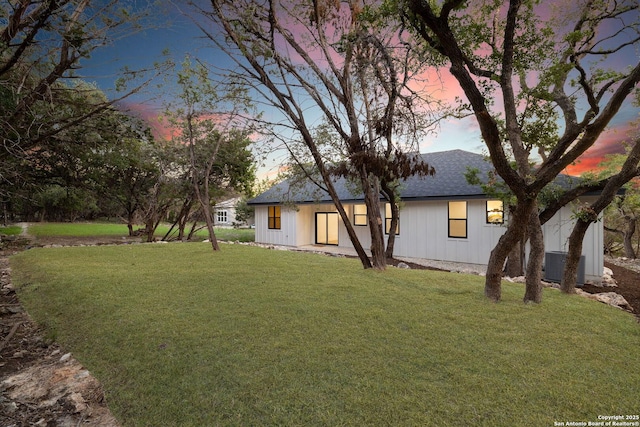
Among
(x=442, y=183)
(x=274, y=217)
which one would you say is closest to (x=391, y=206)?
(x=442, y=183)

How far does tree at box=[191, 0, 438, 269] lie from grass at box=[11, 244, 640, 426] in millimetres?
2700

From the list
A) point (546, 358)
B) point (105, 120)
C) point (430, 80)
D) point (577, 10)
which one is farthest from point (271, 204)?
point (546, 358)

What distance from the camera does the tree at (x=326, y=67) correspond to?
6.00m

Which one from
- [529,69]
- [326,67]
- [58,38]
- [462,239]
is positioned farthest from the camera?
[462,239]

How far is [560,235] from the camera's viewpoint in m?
10.2

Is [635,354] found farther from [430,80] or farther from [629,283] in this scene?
[629,283]

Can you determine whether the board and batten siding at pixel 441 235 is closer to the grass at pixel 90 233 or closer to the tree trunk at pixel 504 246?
the tree trunk at pixel 504 246

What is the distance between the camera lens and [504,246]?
177 inches

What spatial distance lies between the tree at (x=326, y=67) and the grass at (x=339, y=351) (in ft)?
8.86

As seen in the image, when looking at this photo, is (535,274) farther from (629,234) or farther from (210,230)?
(629,234)

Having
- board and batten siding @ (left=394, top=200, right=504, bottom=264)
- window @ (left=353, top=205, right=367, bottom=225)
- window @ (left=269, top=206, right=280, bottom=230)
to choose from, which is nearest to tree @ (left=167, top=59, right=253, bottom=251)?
window @ (left=269, top=206, right=280, bottom=230)

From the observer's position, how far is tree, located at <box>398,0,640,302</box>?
373cm

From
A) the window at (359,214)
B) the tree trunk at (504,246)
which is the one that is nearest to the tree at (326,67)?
the tree trunk at (504,246)

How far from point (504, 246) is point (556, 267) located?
6.04 m
